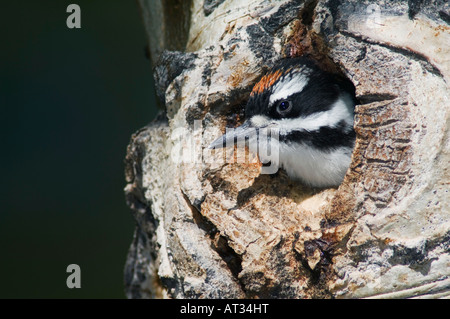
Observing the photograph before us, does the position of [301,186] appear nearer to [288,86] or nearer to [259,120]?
[259,120]

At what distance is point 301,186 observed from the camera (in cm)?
322

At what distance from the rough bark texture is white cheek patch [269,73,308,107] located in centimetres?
12

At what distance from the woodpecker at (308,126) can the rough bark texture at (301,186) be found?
0.30 feet

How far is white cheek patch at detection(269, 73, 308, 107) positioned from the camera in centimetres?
305

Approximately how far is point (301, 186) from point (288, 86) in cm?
57

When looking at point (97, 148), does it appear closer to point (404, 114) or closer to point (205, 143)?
point (205, 143)

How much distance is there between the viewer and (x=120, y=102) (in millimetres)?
6184

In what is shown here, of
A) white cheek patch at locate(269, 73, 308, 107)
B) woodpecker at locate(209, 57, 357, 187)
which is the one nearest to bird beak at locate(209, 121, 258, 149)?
woodpecker at locate(209, 57, 357, 187)

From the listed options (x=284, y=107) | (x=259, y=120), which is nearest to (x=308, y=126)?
(x=284, y=107)

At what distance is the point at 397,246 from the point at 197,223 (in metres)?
0.97

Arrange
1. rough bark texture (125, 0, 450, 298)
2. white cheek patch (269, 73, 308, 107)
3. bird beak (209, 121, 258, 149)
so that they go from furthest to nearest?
white cheek patch (269, 73, 308, 107), bird beak (209, 121, 258, 149), rough bark texture (125, 0, 450, 298)

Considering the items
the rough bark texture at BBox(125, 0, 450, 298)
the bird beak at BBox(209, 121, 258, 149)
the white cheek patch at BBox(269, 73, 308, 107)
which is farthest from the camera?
the white cheek patch at BBox(269, 73, 308, 107)

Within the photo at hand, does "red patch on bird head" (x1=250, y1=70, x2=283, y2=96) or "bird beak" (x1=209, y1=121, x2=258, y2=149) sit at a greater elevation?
"red patch on bird head" (x1=250, y1=70, x2=283, y2=96)

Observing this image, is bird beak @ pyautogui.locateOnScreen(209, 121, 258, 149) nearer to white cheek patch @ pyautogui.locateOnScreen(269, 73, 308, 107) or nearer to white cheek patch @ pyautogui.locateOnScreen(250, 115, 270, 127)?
white cheek patch @ pyautogui.locateOnScreen(250, 115, 270, 127)
